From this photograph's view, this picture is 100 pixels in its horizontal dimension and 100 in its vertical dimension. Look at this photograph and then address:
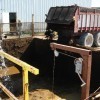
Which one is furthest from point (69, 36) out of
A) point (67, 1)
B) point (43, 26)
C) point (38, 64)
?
point (67, 1)

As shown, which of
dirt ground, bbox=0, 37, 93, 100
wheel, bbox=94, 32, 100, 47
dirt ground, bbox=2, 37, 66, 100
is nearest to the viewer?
dirt ground, bbox=2, 37, 66, 100

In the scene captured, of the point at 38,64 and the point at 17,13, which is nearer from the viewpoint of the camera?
the point at 38,64

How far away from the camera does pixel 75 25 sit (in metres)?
13.5

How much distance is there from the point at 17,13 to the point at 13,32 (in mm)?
4534

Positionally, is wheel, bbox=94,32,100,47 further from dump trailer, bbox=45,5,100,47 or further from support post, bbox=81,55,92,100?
support post, bbox=81,55,92,100

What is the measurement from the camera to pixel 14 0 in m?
20.1

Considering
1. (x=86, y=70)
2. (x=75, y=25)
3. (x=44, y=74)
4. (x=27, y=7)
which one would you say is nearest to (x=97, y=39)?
(x=75, y=25)

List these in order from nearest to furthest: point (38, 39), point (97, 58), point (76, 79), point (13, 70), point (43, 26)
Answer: point (97, 58)
point (76, 79)
point (13, 70)
point (38, 39)
point (43, 26)

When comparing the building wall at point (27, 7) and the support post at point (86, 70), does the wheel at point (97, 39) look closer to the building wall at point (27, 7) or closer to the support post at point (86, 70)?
the support post at point (86, 70)

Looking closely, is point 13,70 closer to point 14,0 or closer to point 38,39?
point 38,39

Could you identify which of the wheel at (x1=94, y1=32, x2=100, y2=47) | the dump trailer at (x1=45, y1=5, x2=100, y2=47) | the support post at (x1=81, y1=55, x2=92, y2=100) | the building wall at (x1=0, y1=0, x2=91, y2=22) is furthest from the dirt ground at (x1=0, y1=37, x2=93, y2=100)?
the building wall at (x1=0, y1=0, x2=91, y2=22)

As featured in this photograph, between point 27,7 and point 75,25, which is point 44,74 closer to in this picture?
point 75,25

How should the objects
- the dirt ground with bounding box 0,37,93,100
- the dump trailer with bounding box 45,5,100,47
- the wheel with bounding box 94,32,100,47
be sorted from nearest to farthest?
1. the dirt ground with bounding box 0,37,93,100
2. the dump trailer with bounding box 45,5,100,47
3. the wheel with bounding box 94,32,100,47

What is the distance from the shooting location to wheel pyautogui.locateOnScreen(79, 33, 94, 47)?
46.1 feet
